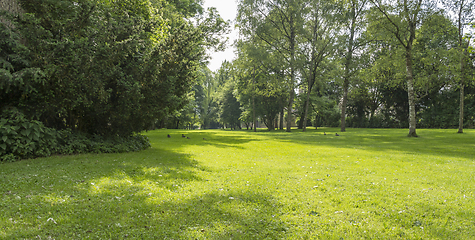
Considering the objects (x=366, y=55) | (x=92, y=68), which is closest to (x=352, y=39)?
(x=366, y=55)

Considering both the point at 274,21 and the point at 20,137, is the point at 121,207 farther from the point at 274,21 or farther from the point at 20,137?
the point at 274,21

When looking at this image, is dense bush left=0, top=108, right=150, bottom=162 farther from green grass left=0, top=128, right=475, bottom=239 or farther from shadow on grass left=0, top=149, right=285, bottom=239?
shadow on grass left=0, top=149, right=285, bottom=239

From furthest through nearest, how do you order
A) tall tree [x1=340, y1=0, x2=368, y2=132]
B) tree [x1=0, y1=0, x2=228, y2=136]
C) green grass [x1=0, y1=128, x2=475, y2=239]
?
tall tree [x1=340, y1=0, x2=368, y2=132] < tree [x1=0, y1=0, x2=228, y2=136] < green grass [x1=0, y1=128, x2=475, y2=239]

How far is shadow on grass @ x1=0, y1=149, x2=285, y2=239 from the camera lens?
329 centimetres

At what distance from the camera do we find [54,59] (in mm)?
7945

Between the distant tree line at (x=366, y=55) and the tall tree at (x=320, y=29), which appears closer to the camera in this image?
the distant tree line at (x=366, y=55)

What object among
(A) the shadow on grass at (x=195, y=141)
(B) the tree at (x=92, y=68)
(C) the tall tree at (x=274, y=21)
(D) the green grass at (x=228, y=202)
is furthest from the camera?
(C) the tall tree at (x=274, y=21)

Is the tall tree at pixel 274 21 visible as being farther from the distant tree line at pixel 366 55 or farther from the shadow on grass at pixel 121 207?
the shadow on grass at pixel 121 207

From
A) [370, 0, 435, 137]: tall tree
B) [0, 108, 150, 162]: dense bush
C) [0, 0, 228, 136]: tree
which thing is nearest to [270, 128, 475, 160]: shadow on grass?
[370, 0, 435, 137]: tall tree

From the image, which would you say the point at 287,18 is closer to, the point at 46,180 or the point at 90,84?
the point at 90,84

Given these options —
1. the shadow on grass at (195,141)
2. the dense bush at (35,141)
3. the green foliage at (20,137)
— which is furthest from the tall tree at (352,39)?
the green foliage at (20,137)

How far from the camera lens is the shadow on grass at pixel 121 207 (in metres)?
3.29

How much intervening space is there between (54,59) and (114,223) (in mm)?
6880

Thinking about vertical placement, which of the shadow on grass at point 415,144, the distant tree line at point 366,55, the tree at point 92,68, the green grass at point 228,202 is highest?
the distant tree line at point 366,55
